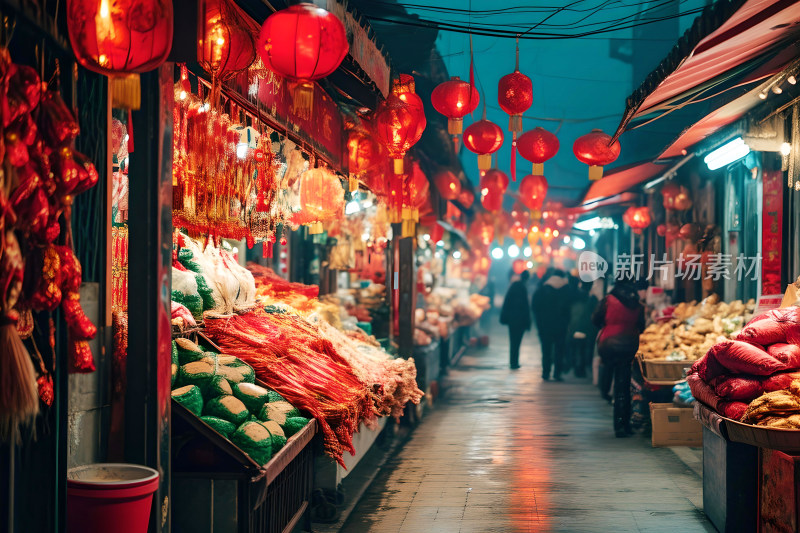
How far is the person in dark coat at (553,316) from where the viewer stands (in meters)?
18.3

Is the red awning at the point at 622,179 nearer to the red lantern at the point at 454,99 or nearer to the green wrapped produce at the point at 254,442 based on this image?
the red lantern at the point at 454,99

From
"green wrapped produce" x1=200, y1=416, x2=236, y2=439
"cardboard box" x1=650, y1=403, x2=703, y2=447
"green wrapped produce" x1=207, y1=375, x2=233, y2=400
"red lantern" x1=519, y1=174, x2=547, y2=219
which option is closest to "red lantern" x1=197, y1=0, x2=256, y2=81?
"green wrapped produce" x1=207, y1=375, x2=233, y2=400

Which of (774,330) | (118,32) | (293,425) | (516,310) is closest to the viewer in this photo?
(118,32)

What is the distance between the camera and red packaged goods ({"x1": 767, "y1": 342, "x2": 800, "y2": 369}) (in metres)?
6.12

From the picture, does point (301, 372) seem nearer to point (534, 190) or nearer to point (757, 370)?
point (757, 370)

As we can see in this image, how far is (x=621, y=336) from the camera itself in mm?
12062

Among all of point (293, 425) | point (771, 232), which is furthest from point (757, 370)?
point (771, 232)

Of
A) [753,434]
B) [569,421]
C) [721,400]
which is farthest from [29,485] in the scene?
[569,421]

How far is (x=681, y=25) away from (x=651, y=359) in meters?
17.2

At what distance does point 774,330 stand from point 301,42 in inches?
160

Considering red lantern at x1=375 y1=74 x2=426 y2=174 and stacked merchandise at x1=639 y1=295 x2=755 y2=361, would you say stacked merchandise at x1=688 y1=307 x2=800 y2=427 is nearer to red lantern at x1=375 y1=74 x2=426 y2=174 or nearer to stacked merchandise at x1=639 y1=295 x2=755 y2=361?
red lantern at x1=375 y1=74 x2=426 y2=174

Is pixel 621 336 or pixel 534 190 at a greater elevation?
pixel 534 190

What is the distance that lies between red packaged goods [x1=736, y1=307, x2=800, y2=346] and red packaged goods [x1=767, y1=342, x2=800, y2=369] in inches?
4.0

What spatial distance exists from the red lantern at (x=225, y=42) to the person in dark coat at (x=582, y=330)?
46.0ft
